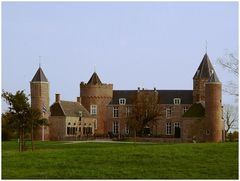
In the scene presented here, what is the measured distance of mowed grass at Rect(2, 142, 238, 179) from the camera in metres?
18.7

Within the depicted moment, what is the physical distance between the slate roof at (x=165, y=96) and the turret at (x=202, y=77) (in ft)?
8.31

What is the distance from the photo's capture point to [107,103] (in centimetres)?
7556

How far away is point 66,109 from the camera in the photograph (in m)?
67.4

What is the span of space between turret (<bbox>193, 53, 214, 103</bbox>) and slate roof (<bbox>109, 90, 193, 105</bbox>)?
253cm

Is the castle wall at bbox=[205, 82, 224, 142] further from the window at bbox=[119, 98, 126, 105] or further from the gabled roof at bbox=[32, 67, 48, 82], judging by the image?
the gabled roof at bbox=[32, 67, 48, 82]

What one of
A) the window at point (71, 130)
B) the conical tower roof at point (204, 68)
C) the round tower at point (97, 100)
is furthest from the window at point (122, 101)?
the conical tower roof at point (204, 68)

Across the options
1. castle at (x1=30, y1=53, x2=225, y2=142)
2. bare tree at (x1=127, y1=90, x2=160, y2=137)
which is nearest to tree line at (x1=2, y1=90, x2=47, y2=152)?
castle at (x1=30, y1=53, x2=225, y2=142)

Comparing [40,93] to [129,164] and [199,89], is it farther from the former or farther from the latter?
[129,164]

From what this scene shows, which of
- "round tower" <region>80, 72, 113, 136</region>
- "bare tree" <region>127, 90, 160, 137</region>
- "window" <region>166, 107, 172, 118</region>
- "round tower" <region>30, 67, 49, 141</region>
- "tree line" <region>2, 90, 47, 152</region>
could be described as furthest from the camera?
"round tower" <region>80, 72, 113, 136</region>

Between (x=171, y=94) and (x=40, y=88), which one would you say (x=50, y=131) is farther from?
(x=171, y=94)

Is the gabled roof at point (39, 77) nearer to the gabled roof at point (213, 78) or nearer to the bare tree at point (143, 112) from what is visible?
the bare tree at point (143, 112)

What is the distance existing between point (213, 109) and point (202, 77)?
10964mm

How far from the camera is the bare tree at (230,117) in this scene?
7830cm

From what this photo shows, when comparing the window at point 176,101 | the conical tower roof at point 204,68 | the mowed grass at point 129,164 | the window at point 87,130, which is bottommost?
the window at point 87,130
